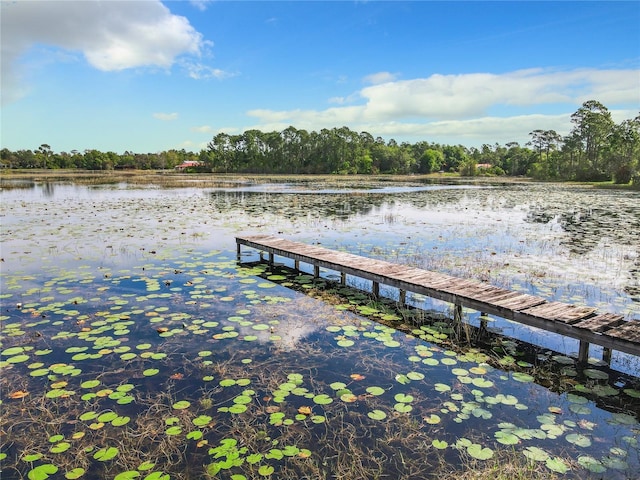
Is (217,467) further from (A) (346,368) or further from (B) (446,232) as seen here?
(B) (446,232)

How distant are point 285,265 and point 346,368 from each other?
5.37 meters

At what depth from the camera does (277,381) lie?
4.59m

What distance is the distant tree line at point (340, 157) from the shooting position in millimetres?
61875

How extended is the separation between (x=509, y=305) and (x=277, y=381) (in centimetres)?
326

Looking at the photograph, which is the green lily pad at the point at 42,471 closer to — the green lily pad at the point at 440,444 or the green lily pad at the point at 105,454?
the green lily pad at the point at 105,454

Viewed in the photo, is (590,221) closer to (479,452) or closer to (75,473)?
(479,452)

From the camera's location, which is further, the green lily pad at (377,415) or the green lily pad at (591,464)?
the green lily pad at (377,415)

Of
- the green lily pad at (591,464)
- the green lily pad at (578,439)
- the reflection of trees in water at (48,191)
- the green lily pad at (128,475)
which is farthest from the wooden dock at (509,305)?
the reflection of trees in water at (48,191)

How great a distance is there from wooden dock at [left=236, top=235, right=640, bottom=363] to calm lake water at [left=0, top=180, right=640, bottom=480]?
423 millimetres

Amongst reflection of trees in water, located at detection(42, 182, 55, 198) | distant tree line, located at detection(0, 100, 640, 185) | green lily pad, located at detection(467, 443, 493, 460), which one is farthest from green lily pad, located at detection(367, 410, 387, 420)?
distant tree line, located at detection(0, 100, 640, 185)

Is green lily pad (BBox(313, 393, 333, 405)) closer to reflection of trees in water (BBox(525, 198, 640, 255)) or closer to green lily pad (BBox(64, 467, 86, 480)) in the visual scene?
green lily pad (BBox(64, 467, 86, 480))

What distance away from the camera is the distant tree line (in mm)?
61875

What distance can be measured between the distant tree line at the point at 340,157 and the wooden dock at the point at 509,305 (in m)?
58.1

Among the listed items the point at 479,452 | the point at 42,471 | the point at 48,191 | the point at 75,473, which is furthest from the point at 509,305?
the point at 48,191
